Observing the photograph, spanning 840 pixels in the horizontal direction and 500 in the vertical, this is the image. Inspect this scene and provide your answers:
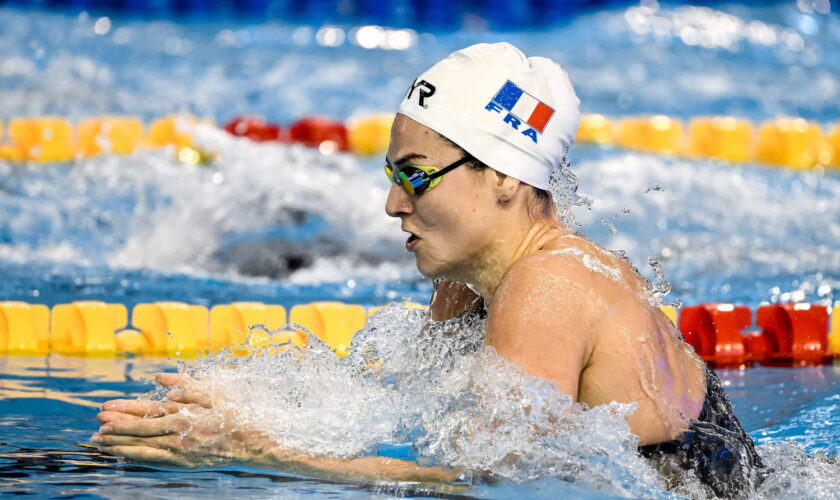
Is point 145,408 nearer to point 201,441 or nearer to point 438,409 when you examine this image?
point 201,441

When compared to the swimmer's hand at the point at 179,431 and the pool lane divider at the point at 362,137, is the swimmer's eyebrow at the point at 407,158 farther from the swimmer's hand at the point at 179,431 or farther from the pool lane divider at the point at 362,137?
the pool lane divider at the point at 362,137

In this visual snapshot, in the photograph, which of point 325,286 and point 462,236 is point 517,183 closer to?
point 462,236

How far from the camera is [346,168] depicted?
786 centimetres

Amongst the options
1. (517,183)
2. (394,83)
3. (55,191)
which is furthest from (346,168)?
(517,183)

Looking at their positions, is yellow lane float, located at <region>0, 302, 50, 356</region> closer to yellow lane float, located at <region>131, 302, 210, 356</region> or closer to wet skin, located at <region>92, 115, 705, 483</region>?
yellow lane float, located at <region>131, 302, 210, 356</region>

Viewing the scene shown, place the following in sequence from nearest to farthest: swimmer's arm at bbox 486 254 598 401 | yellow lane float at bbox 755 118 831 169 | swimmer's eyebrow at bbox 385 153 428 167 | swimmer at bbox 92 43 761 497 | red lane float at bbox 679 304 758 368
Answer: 1. swimmer's arm at bbox 486 254 598 401
2. swimmer at bbox 92 43 761 497
3. swimmer's eyebrow at bbox 385 153 428 167
4. red lane float at bbox 679 304 758 368
5. yellow lane float at bbox 755 118 831 169

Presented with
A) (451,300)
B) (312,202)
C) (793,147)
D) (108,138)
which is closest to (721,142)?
(793,147)

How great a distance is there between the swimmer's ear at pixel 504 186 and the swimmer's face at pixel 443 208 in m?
0.01

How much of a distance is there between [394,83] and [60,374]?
301 inches

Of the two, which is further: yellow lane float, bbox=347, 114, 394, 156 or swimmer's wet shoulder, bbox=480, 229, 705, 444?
yellow lane float, bbox=347, 114, 394, 156

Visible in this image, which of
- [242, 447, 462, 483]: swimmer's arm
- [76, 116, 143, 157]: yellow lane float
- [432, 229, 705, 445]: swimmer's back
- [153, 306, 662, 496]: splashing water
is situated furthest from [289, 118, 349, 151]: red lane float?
[432, 229, 705, 445]: swimmer's back

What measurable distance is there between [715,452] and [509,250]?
62 centimetres

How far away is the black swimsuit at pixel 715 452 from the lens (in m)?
2.21

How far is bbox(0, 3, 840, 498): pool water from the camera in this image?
10.5 ft
